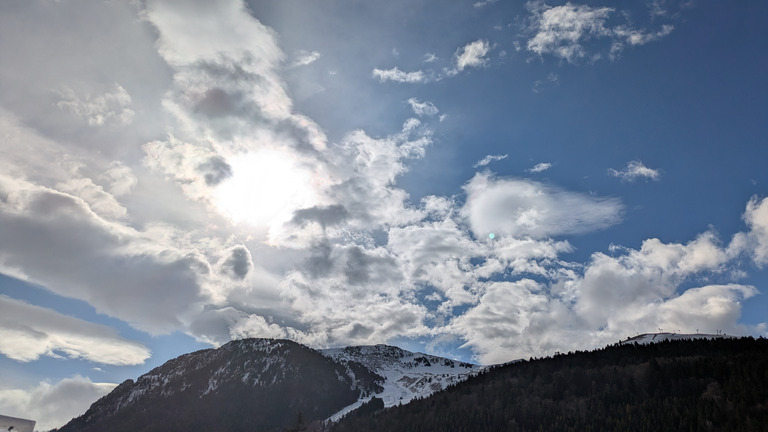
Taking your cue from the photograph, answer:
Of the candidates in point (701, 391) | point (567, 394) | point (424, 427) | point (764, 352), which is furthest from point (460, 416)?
point (764, 352)

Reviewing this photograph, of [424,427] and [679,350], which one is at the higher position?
[679,350]

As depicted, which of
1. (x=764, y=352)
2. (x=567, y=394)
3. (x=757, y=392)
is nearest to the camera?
(x=757, y=392)

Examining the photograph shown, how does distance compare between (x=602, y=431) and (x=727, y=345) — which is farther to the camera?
(x=727, y=345)

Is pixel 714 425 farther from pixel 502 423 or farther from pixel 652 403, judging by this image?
pixel 502 423

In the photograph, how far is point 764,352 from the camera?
158 metres

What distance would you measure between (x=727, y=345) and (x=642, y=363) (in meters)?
33.5

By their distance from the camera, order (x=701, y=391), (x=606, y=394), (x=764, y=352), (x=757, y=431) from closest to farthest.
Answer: (x=757, y=431) → (x=701, y=391) → (x=764, y=352) → (x=606, y=394)

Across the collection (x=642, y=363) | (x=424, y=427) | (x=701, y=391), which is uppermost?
(x=642, y=363)

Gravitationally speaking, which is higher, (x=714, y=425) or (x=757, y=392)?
(x=757, y=392)

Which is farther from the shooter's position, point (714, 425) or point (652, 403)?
point (652, 403)

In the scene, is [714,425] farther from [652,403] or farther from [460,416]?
[460,416]

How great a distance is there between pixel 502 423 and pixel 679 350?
9033cm

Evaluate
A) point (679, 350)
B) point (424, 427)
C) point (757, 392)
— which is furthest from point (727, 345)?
point (424, 427)

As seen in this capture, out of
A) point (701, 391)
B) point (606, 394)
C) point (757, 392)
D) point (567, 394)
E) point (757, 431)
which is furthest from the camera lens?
A: point (567, 394)
